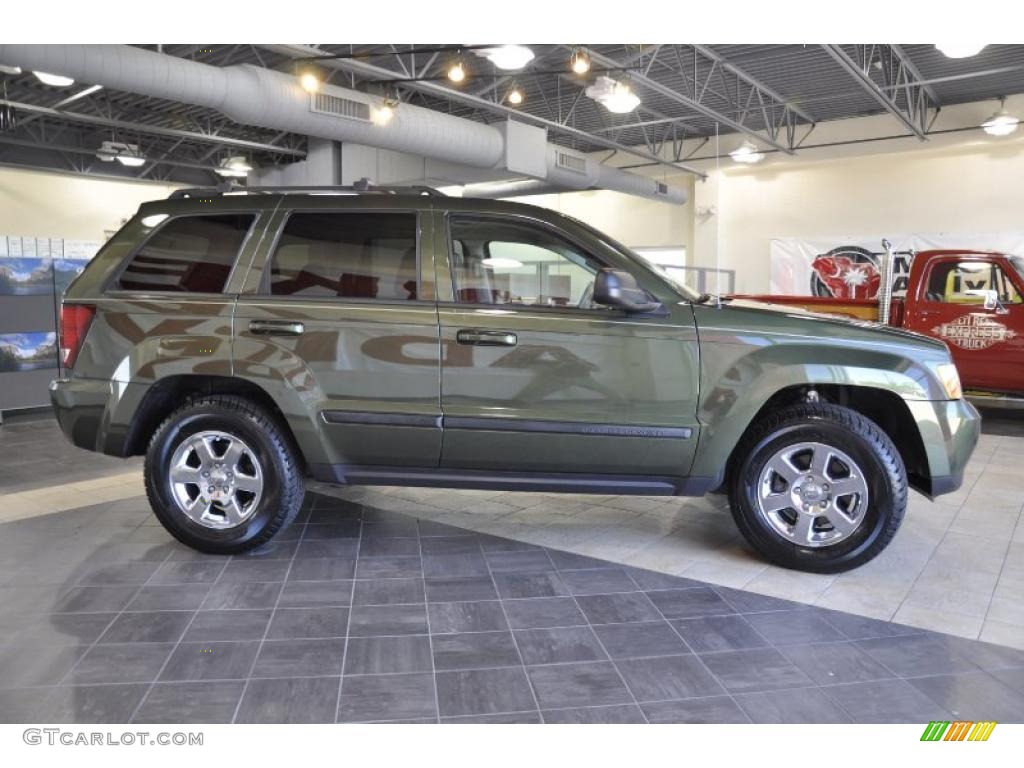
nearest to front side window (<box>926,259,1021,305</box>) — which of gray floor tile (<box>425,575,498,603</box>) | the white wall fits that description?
gray floor tile (<box>425,575,498,603</box>)

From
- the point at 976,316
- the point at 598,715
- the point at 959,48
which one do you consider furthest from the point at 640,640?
the point at 959,48

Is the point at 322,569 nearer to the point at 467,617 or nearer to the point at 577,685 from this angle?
the point at 467,617

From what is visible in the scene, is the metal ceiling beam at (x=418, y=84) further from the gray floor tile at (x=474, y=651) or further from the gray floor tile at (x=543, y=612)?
the gray floor tile at (x=474, y=651)

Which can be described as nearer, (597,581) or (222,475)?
(597,581)

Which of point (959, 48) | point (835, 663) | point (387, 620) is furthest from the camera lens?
point (959, 48)

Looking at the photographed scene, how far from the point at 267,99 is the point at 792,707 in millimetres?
8937

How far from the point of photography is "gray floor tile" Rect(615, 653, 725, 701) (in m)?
2.46

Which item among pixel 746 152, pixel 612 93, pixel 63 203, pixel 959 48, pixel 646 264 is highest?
pixel 746 152

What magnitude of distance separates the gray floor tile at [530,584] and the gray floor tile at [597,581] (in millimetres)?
49

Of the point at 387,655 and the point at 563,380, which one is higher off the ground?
the point at 563,380

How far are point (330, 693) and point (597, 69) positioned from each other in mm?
9620

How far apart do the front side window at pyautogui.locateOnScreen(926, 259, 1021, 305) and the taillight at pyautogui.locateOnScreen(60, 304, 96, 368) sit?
7.74 meters

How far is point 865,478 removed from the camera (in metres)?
3.41

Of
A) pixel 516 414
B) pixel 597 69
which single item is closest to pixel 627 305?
pixel 516 414
